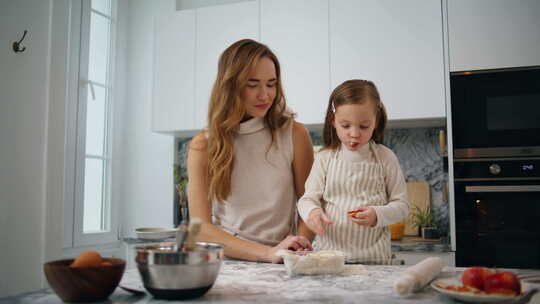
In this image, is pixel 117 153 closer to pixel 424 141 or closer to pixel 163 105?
pixel 163 105

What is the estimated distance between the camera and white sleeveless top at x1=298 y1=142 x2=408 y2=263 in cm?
146

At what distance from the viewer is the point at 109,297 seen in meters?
0.84

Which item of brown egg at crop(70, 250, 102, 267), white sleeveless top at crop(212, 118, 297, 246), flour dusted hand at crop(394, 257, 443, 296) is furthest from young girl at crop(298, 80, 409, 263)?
brown egg at crop(70, 250, 102, 267)

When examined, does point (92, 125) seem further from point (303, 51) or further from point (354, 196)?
point (354, 196)

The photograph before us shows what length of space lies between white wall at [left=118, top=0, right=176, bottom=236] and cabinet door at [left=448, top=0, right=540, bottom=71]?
2.04 m

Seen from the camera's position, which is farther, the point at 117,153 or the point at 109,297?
the point at 117,153

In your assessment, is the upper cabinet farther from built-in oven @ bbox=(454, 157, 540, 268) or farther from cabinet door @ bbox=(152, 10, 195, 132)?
built-in oven @ bbox=(454, 157, 540, 268)

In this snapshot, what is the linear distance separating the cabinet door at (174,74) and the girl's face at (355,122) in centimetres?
182

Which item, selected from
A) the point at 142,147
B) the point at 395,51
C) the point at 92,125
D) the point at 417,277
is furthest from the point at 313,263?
the point at 142,147

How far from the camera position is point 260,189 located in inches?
61.8

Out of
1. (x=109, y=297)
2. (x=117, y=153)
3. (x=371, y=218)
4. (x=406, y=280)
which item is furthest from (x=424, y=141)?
(x=109, y=297)

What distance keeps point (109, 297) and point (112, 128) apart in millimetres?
2753

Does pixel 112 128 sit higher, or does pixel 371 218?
pixel 112 128

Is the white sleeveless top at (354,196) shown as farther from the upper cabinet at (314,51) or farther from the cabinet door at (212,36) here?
the cabinet door at (212,36)
